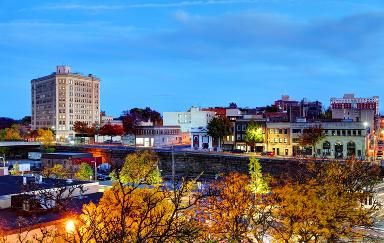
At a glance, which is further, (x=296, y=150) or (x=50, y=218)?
(x=296, y=150)

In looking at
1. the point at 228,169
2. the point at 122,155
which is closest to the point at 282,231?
the point at 228,169

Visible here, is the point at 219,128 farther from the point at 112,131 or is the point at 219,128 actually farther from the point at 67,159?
the point at 112,131

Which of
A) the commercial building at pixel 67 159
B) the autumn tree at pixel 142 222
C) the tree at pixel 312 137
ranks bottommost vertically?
the commercial building at pixel 67 159

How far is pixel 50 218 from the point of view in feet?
97.6

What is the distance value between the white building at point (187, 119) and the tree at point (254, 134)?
41.1 metres

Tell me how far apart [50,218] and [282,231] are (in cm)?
1480

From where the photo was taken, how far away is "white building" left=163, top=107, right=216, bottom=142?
147 m

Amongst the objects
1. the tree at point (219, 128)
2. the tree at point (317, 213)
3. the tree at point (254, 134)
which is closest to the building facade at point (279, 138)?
the tree at point (254, 134)

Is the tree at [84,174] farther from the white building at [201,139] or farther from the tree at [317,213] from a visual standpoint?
the tree at [317,213]

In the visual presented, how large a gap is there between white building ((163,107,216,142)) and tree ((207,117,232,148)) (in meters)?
34.5

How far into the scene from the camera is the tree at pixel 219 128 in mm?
109312

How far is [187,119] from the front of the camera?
5910 inches

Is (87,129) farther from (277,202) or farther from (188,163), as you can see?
(277,202)

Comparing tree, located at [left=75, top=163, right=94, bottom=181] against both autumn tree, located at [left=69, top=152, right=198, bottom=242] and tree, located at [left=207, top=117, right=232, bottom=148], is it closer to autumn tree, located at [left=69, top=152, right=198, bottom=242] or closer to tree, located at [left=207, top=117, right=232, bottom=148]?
tree, located at [left=207, top=117, right=232, bottom=148]
